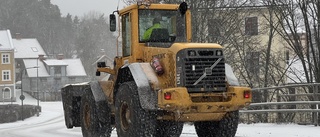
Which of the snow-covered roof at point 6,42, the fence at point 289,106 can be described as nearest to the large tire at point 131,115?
the fence at point 289,106

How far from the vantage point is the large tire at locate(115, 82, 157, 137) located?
1125cm

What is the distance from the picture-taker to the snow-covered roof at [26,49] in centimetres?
10775

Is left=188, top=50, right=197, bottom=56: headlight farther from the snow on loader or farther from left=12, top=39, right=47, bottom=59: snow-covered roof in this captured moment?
left=12, top=39, right=47, bottom=59: snow-covered roof

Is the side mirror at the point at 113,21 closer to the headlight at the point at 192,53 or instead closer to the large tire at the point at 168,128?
the large tire at the point at 168,128

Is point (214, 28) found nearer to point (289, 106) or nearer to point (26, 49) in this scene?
point (289, 106)

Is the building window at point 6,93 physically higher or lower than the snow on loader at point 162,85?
lower

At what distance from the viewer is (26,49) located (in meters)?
109

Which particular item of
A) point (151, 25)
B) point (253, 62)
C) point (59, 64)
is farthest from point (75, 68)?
point (151, 25)

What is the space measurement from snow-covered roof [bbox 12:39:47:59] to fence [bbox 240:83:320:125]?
8571cm

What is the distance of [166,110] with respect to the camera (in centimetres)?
1108

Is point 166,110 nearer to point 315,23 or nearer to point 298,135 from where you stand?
point 298,135

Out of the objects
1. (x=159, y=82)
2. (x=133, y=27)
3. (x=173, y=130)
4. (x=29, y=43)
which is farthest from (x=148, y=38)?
(x=29, y=43)

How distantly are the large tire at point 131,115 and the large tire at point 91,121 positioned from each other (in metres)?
1.34

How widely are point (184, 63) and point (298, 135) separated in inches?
155
